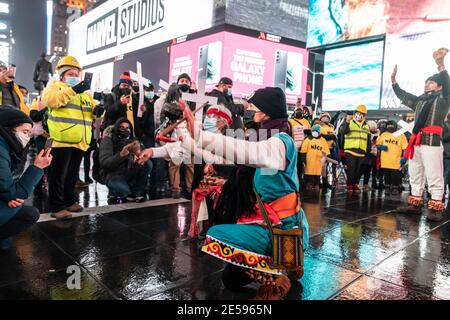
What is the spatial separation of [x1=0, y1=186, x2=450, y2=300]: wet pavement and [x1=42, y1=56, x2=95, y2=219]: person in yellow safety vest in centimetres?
44

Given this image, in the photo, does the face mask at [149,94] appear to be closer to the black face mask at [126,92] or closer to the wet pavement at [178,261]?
the black face mask at [126,92]

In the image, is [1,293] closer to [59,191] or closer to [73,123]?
[59,191]

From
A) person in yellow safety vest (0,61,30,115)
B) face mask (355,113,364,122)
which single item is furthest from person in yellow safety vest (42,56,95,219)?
face mask (355,113,364,122)

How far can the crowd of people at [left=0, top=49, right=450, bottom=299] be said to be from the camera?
84.4 inches

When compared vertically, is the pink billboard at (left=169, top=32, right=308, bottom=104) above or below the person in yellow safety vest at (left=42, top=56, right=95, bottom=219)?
above

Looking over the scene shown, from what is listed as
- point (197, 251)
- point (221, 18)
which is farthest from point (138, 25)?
point (197, 251)

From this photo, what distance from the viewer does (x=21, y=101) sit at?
5.21 m

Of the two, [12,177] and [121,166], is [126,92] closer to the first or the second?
[121,166]

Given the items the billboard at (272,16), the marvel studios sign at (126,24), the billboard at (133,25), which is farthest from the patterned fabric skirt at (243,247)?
the marvel studios sign at (126,24)

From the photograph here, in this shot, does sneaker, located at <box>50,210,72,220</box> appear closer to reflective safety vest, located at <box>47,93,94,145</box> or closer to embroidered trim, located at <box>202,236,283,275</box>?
reflective safety vest, located at <box>47,93,94,145</box>

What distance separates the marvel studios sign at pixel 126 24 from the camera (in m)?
21.4

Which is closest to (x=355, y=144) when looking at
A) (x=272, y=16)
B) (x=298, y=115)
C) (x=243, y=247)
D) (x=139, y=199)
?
(x=298, y=115)

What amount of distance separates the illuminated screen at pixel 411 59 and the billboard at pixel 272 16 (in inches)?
290
